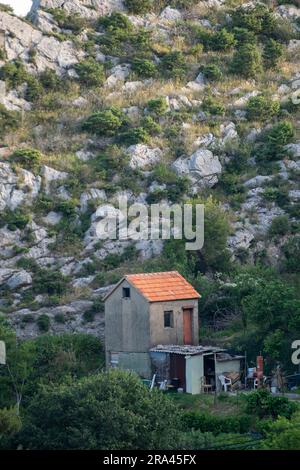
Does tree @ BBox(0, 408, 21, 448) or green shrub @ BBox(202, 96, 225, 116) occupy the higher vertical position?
green shrub @ BBox(202, 96, 225, 116)

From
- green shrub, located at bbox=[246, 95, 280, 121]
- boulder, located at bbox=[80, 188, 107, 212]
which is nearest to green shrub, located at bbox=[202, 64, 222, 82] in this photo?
green shrub, located at bbox=[246, 95, 280, 121]

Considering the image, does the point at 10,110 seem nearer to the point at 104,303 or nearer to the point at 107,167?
the point at 107,167

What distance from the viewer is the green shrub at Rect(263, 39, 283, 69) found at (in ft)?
243

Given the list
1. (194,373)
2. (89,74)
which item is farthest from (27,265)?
(89,74)

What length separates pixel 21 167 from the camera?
206ft

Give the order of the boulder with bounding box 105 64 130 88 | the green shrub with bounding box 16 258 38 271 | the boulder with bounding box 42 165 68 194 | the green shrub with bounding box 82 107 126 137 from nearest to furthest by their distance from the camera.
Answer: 1. the green shrub with bounding box 16 258 38 271
2. the boulder with bounding box 42 165 68 194
3. the green shrub with bounding box 82 107 126 137
4. the boulder with bounding box 105 64 130 88

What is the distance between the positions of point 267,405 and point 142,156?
83.8 feet

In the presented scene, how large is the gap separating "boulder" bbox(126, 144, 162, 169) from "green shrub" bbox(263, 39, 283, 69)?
12119mm

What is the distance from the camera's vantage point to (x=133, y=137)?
6606 cm

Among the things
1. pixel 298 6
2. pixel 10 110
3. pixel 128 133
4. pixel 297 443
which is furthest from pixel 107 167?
pixel 297 443

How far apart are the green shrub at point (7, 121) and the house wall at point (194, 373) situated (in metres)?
23.1

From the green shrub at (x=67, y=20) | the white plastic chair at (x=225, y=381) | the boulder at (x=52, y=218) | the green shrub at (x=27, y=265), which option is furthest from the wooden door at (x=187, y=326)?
the green shrub at (x=67, y=20)

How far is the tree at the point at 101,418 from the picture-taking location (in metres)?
38.0

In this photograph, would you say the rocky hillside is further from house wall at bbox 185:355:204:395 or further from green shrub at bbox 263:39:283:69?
house wall at bbox 185:355:204:395
